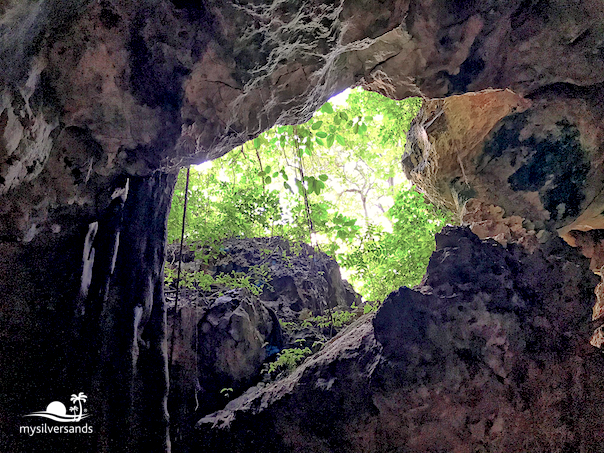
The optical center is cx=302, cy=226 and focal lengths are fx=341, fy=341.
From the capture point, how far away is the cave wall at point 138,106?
2.18 m

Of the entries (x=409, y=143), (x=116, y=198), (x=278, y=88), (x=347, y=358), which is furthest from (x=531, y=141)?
(x=116, y=198)

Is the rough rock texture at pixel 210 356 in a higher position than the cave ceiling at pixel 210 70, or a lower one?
lower

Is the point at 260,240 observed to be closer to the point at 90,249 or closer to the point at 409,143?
the point at 409,143

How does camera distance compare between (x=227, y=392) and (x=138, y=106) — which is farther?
(x=227, y=392)

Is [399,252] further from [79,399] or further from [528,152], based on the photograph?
[79,399]

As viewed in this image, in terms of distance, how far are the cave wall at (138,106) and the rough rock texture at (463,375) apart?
1753 millimetres

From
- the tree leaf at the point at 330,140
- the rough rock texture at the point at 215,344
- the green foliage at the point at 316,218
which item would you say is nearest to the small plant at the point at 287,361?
the rough rock texture at the point at 215,344

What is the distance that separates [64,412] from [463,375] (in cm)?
370

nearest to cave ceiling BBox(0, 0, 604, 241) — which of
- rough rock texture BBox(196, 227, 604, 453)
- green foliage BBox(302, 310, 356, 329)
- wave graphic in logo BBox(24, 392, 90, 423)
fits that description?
wave graphic in logo BBox(24, 392, 90, 423)

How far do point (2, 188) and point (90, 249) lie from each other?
84 cm

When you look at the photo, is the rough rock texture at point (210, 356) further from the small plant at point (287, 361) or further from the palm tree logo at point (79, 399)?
the palm tree logo at point (79, 399)

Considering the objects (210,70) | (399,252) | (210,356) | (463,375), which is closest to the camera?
(210,70)

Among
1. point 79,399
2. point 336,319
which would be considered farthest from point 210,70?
point 336,319

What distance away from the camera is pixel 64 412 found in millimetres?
2400
